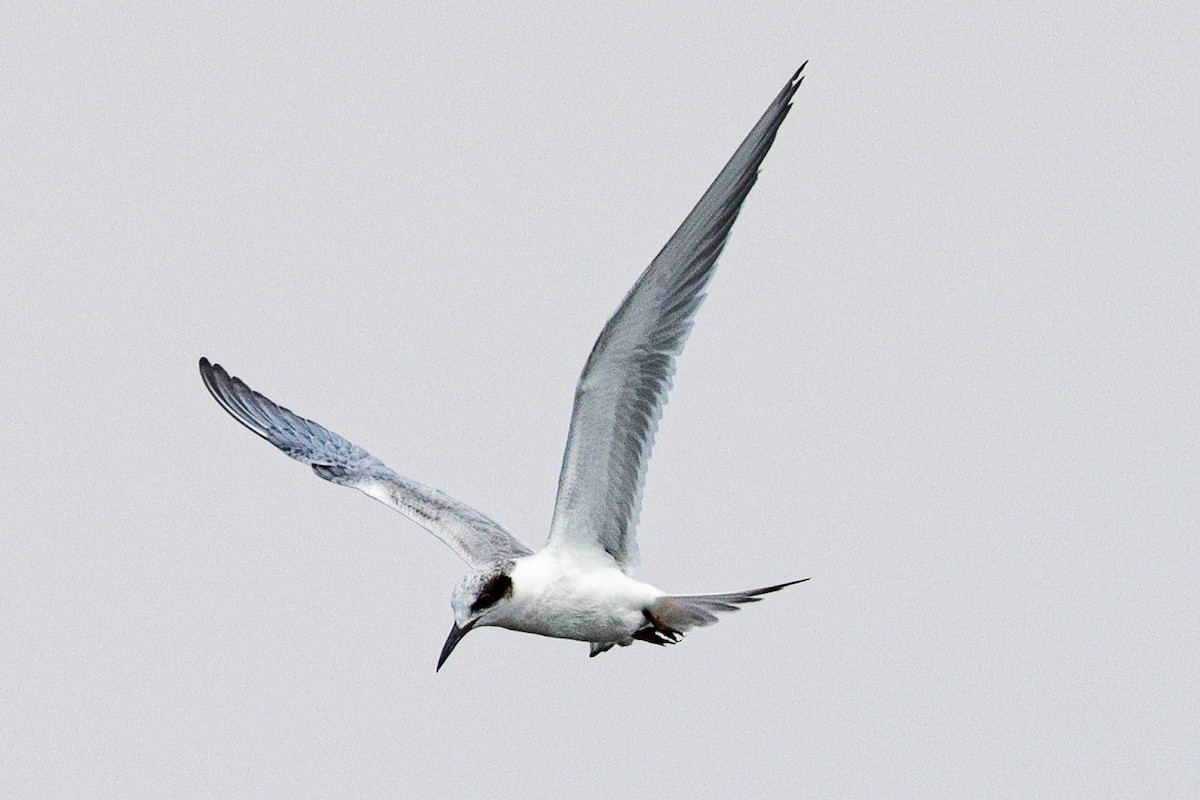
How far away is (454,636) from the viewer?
9.27 meters

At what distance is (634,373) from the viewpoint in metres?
9.23

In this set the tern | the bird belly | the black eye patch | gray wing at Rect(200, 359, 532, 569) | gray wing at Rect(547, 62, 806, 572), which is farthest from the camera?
gray wing at Rect(200, 359, 532, 569)

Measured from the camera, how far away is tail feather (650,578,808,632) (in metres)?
9.42

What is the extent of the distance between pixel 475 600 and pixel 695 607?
120cm

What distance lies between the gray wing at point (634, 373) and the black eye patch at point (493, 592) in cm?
41

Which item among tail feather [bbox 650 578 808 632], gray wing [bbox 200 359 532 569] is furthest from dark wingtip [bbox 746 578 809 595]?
gray wing [bbox 200 359 532 569]

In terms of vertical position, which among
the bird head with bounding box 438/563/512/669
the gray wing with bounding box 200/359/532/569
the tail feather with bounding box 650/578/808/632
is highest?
the gray wing with bounding box 200/359/532/569

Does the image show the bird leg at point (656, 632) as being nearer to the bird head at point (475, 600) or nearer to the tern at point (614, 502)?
the tern at point (614, 502)

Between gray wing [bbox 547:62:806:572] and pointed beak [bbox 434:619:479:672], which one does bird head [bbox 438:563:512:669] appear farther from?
gray wing [bbox 547:62:806:572]

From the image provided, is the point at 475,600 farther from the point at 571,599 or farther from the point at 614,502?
the point at 614,502

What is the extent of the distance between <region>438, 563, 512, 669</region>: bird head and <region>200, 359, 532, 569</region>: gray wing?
446mm

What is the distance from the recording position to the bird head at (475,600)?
30.3 feet

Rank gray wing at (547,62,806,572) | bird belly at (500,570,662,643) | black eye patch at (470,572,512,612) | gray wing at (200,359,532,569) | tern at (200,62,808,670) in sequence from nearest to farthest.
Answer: gray wing at (547,62,806,572), tern at (200,62,808,670), black eye patch at (470,572,512,612), bird belly at (500,570,662,643), gray wing at (200,359,532,569)

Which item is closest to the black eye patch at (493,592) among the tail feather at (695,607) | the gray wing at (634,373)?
the gray wing at (634,373)
